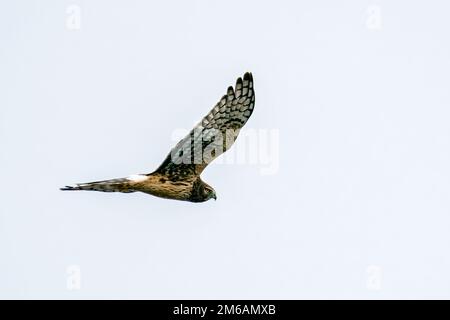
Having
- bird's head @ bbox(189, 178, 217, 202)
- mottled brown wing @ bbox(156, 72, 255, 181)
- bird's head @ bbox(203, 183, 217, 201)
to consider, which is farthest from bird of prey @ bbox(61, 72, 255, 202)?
bird's head @ bbox(203, 183, 217, 201)

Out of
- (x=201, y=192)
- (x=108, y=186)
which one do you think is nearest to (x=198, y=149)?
(x=201, y=192)

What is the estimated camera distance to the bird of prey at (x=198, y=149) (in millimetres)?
9250

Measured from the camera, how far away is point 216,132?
9.38m

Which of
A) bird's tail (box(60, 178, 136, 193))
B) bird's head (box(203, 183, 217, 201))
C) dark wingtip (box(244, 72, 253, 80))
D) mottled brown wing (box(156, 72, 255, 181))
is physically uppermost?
dark wingtip (box(244, 72, 253, 80))

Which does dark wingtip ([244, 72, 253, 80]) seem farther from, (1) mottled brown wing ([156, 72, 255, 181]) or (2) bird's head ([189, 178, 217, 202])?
(2) bird's head ([189, 178, 217, 202])

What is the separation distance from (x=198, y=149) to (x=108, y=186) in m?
1.29

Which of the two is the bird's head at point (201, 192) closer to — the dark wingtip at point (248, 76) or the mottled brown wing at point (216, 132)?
the mottled brown wing at point (216, 132)

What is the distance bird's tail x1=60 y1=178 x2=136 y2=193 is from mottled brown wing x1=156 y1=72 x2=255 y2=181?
18.1 inches

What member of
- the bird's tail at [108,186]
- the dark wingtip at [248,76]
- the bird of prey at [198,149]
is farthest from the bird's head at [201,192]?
the dark wingtip at [248,76]

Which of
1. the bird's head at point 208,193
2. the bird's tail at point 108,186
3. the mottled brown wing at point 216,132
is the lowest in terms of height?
the bird's head at point 208,193

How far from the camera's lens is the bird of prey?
9.25m

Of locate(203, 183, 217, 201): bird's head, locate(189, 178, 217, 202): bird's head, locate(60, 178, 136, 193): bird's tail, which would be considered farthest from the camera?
locate(203, 183, 217, 201): bird's head
